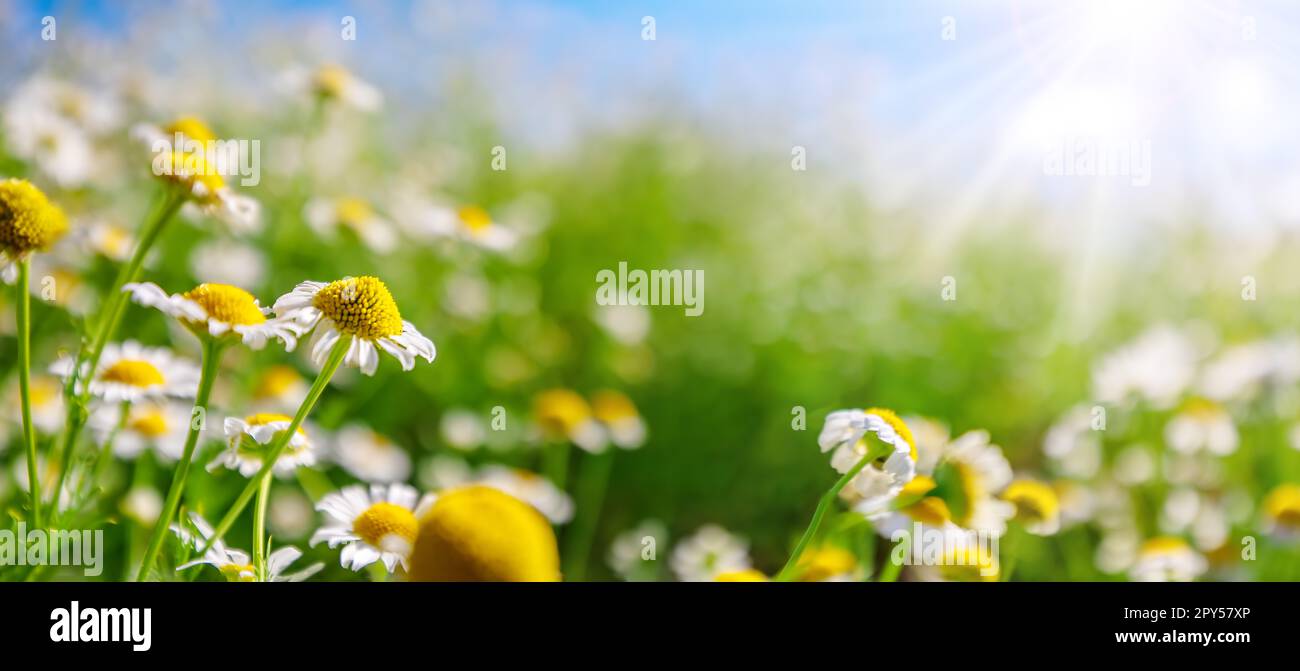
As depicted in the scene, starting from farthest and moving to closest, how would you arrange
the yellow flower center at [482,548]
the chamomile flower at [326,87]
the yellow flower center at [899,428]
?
the chamomile flower at [326,87]
the yellow flower center at [899,428]
the yellow flower center at [482,548]

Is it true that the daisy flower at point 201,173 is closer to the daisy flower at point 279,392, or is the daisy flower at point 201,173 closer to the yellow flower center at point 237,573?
the yellow flower center at point 237,573

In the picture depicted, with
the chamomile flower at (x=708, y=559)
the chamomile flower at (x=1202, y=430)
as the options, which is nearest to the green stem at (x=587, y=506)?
the chamomile flower at (x=708, y=559)

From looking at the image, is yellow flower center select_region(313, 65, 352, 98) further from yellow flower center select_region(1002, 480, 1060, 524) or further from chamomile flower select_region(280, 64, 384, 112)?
yellow flower center select_region(1002, 480, 1060, 524)

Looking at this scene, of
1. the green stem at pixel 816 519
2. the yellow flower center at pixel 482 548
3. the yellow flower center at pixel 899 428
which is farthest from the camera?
the yellow flower center at pixel 899 428

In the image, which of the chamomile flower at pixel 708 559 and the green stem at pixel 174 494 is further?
the chamomile flower at pixel 708 559

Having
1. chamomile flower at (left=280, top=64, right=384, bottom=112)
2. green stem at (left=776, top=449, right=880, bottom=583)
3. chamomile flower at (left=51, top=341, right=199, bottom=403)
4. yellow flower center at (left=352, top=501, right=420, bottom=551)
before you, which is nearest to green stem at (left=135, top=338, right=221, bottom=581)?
yellow flower center at (left=352, top=501, right=420, bottom=551)
